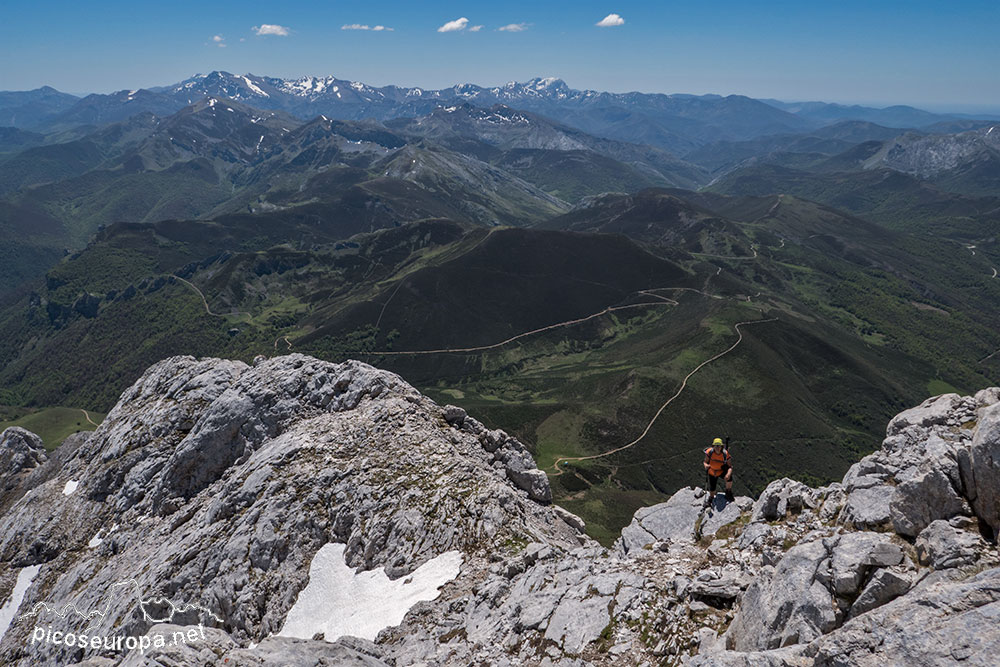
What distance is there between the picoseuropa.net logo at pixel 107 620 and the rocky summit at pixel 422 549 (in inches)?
11.3

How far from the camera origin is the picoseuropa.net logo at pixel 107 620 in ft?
171

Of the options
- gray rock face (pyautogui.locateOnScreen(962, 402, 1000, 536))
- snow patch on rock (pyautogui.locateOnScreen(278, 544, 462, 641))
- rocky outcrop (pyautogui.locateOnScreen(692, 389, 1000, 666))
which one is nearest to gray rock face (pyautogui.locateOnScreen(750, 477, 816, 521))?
rocky outcrop (pyautogui.locateOnScreen(692, 389, 1000, 666))

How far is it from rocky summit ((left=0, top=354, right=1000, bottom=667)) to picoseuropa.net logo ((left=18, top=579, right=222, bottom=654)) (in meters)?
0.29

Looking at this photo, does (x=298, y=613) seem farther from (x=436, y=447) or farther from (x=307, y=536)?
(x=436, y=447)

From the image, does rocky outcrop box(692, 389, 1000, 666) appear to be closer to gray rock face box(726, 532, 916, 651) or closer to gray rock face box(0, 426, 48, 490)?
gray rock face box(726, 532, 916, 651)

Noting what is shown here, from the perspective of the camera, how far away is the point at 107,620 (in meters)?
55.5

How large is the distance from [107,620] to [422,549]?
3568 cm

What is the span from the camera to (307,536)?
186ft

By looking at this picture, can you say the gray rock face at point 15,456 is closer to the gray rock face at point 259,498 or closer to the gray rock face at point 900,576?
the gray rock face at point 259,498

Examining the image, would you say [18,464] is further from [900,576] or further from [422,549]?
[900,576]

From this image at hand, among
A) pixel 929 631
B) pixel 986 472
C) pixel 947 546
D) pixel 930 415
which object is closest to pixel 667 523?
pixel 930 415

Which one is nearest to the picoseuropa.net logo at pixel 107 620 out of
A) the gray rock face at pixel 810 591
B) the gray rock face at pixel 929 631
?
the gray rock face at pixel 810 591

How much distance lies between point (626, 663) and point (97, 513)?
83.4 meters

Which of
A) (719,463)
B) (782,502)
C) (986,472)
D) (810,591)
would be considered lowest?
(782,502)
